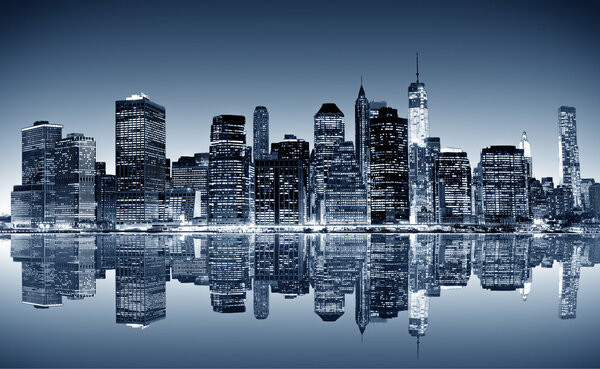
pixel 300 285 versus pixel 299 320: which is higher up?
pixel 299 320

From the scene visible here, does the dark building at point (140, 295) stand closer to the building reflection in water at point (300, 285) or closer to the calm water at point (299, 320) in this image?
the building reflection in water at point (300, 285)


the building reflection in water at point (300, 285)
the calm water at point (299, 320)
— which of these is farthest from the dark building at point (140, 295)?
the calm water at point (299, 320)

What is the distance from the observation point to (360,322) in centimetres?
2480

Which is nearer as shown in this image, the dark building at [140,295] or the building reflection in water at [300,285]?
the dark building at [140,295]

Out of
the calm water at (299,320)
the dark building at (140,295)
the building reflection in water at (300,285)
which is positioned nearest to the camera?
the calm water at (299,320)

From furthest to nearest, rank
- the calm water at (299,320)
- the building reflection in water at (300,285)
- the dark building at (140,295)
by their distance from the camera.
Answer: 1. the building reflection in water at (300,285)
2. the dark building at (140,295)
3. the calm water at (299,320)

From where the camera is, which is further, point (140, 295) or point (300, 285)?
point (300, 285)

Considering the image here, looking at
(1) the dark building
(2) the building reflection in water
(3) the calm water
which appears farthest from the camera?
(2) the building reflection in water

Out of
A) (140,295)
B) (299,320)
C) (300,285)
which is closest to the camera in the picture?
(299,320)

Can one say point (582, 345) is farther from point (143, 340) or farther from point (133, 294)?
point (133, 294)

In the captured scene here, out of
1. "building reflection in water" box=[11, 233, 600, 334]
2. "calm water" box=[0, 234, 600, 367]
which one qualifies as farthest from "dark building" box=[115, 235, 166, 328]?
"calm water" box=[0, 234, 600, 367]

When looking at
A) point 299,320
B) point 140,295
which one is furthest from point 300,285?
point 299,320

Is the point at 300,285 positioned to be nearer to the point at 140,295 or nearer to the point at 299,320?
the point at 140,295

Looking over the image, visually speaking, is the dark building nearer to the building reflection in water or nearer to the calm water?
the building reflection in water
